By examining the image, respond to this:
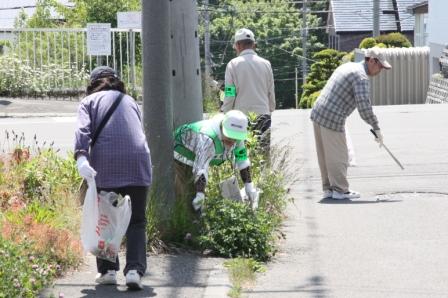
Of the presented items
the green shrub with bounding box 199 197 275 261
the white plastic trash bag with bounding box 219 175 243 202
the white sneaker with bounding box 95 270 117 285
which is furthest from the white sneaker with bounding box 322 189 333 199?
the white sneaker with bounding box 95 270 117 285

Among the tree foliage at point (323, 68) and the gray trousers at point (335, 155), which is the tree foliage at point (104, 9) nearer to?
the tree foliage at point (323, 68)

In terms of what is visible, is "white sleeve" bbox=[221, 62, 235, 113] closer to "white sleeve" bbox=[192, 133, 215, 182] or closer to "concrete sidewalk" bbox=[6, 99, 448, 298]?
"concrete sidewalk" bbox=[6, 99, 448, 298]

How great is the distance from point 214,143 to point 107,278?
163 cm

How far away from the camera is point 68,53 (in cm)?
2447

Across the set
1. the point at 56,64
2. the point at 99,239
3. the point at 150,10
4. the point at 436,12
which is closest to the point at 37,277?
the point at 99,239

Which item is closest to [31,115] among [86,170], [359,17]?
[86,170]

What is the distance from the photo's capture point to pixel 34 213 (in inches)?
323

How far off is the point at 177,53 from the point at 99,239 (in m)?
2.79

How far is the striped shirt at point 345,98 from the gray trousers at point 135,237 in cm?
449

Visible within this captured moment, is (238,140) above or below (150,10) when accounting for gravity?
below

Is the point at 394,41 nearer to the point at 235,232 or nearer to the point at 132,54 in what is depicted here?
the point at 132,54

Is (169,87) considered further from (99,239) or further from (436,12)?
(436,12)

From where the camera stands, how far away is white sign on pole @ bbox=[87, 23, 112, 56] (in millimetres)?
22328

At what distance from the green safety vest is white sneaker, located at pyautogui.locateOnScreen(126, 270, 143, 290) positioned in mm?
1662
